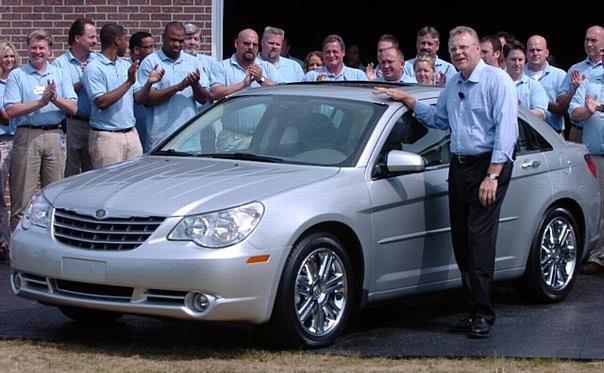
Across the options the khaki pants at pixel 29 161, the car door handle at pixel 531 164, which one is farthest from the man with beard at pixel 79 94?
the car door handle at pixel 531 164

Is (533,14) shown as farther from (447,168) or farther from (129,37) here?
(447,168)

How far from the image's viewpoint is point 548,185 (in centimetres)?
934

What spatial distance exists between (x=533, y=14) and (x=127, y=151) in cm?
1228

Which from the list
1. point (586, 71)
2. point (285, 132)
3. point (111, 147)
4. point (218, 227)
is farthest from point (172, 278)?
point (586, 71)

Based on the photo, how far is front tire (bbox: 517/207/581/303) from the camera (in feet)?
30.6

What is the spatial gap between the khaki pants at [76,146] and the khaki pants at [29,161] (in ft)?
0.76

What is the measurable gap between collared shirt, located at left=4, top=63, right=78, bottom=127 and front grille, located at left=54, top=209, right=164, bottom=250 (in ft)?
12.4

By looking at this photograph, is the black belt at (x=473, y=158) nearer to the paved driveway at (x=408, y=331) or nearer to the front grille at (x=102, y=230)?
the paved driveway at (x=408, y=331)

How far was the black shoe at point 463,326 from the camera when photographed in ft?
27.4

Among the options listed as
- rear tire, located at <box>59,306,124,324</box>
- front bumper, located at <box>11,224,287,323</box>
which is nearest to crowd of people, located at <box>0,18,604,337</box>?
rear tire, located at <box>59,306,124,324</box>

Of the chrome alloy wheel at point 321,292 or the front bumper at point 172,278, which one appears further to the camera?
the chrome alloy wheel at point 321,292

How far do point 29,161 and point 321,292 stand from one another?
456cm

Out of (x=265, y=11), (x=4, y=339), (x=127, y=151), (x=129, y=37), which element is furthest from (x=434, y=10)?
(x=4, y=339)

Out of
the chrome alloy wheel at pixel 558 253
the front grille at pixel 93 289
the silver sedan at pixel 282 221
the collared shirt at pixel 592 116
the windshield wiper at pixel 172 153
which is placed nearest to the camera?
the silver sedan at pixel 282 221
